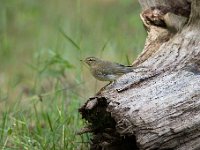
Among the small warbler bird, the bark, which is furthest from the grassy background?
the bark

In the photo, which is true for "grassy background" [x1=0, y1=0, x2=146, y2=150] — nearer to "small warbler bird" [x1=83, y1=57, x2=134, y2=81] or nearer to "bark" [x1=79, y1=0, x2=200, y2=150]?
"small warbler bird" [x1=83, y1=57, x2=134, y2=81]

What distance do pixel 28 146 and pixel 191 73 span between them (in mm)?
1436

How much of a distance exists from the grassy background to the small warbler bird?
1.29ft

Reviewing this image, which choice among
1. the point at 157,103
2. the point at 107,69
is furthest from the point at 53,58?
the point at 157,103

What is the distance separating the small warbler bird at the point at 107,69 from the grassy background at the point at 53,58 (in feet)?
1.29

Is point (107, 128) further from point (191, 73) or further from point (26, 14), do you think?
point (26, 14)

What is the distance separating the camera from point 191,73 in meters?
4.70

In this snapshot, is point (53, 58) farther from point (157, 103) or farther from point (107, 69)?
point (157, 103)

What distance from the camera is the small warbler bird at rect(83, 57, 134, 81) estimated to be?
200 inches

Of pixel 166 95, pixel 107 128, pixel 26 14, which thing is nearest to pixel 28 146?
pixel 107 128

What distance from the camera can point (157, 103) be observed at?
4.43m

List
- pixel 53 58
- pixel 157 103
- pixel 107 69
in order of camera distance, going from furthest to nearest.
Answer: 1. pixel 53 58
2. pixel 107 69
3. pixel 157 103

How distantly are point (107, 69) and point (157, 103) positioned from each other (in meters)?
0.91

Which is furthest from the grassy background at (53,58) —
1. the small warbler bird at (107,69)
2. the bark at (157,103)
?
the bark at (157,103)
